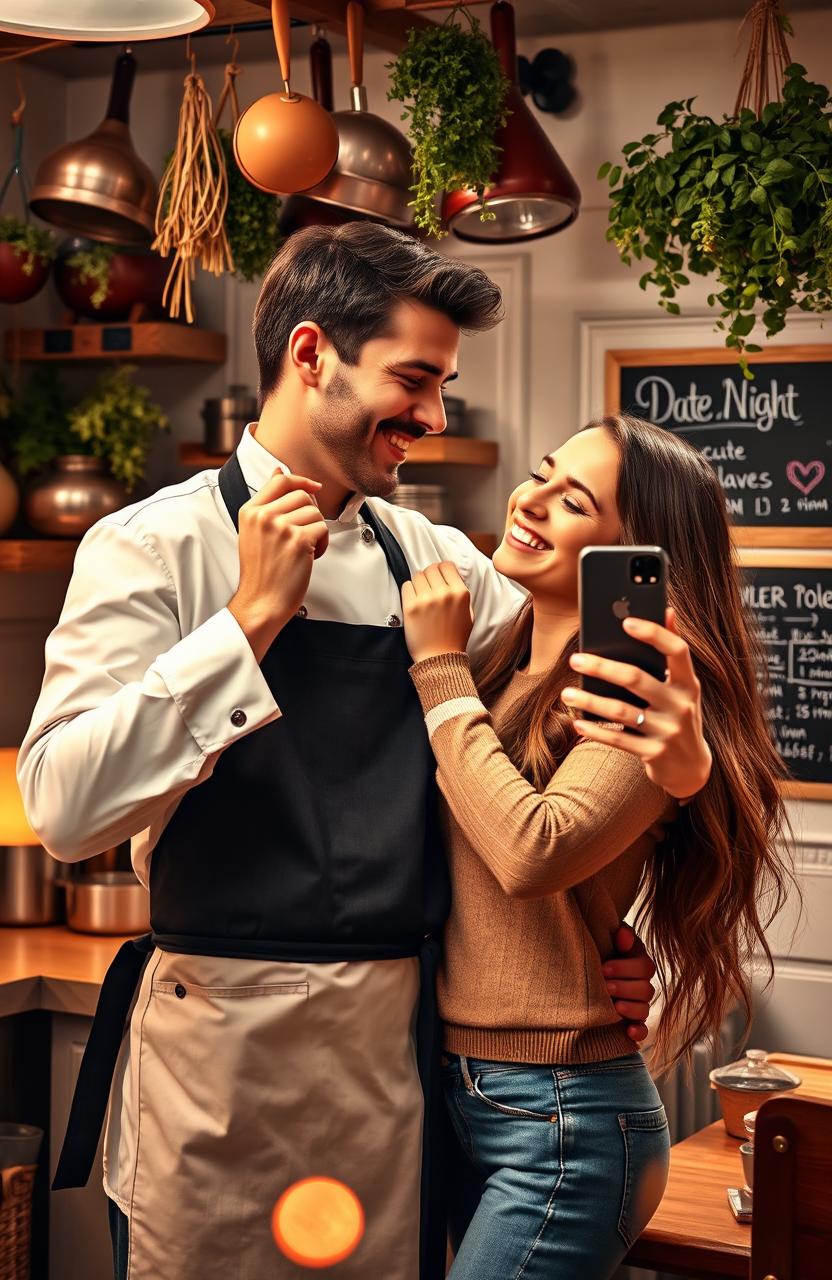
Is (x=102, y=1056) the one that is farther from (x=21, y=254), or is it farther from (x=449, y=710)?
(x=21, y=254)

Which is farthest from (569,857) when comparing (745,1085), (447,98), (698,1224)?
(447,98)

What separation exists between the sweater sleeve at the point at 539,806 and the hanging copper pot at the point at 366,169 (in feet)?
4.69

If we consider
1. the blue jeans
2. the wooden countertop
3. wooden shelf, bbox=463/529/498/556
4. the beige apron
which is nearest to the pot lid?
the blue jeans

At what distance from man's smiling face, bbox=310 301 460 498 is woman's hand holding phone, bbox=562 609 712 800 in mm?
413

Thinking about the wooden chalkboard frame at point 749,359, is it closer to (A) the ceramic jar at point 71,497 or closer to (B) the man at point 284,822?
(A) the ceramic jar at point 71,497

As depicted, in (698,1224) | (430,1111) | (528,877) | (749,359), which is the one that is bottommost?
(698,1224)

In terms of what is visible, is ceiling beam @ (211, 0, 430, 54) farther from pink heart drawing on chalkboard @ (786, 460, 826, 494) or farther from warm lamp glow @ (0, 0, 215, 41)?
pink heart drawing on chalkboard @ (786, 460, 826, 494)

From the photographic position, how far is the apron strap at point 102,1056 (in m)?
1.64

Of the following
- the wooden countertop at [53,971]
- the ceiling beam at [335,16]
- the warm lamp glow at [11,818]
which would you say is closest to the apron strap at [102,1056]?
the wooden countertop at [53,971]

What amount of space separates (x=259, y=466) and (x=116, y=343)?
77.7 inches

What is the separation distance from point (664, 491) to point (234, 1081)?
748 mm

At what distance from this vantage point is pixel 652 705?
1.27 meters

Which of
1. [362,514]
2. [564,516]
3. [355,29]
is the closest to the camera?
[564,516]

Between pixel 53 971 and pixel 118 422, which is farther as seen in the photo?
pixel 118 422
